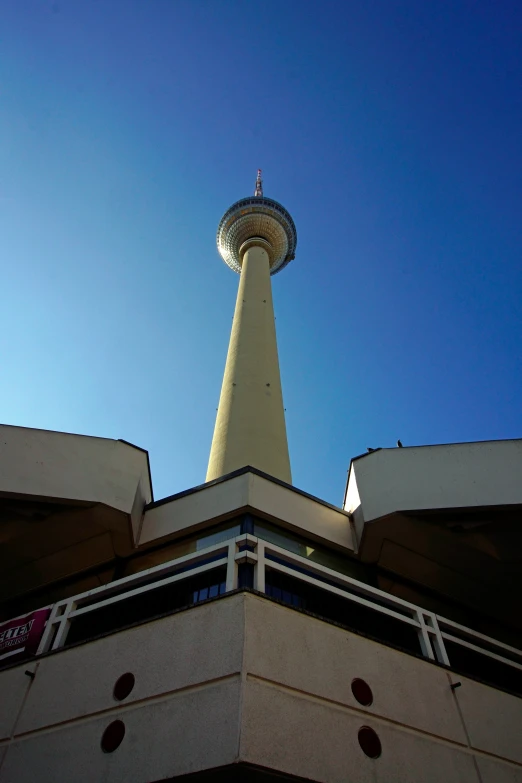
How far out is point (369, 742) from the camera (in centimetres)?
680

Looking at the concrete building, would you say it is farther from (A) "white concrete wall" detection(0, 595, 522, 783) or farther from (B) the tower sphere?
(B) the tower sphere

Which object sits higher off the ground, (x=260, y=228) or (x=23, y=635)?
(x=260, y=228)

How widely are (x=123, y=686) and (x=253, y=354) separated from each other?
54.9 ft

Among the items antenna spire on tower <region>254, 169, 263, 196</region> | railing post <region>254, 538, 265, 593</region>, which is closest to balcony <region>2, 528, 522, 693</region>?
railing post <region>254, 538, 265, 593</region>

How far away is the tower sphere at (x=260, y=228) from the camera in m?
34.8

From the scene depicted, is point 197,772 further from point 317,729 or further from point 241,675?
point 317,729

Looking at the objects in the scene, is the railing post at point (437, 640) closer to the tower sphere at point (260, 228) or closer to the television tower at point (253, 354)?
the television tower at point (253, 354)

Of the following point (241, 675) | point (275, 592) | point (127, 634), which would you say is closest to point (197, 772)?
point (241, 675)

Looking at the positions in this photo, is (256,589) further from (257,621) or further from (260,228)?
(260,228)

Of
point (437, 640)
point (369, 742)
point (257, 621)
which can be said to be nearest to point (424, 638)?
point (437, 640)

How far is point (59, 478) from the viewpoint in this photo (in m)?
10.5

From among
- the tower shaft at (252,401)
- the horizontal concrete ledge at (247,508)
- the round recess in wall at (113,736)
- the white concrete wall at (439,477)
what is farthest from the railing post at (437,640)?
the tower shaft at (252,401)

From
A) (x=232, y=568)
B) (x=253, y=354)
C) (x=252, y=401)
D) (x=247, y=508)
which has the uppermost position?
(x=253, y=354)

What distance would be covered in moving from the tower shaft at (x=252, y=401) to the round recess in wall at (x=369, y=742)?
10423 mm
